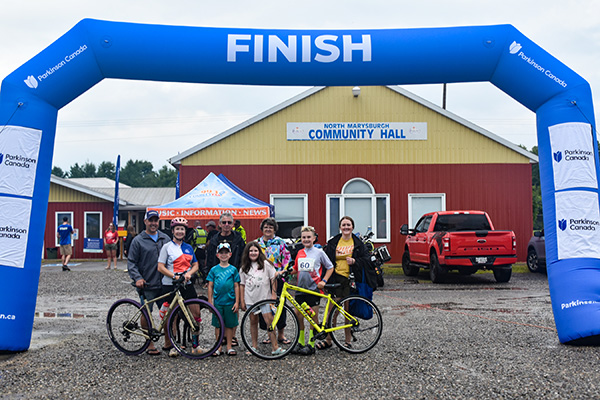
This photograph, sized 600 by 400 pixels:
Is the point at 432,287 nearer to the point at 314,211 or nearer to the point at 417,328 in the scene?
the point at 417,328

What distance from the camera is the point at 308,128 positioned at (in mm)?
23094

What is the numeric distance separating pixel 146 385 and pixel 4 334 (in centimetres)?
250

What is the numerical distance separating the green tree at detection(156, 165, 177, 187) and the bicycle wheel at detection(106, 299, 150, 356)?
106114mm

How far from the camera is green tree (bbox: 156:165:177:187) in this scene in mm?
112806

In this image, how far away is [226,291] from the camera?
7.45 metres

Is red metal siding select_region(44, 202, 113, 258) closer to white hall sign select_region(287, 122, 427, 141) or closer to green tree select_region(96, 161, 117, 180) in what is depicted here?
white hall sign select_region(287, 122, 427, 141)

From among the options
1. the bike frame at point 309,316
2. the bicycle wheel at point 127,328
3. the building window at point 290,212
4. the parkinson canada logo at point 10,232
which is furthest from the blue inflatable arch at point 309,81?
the building window at point 290,212

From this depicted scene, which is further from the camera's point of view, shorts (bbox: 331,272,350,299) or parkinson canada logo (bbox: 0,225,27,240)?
shorts (bbox: 331,272,350,299)

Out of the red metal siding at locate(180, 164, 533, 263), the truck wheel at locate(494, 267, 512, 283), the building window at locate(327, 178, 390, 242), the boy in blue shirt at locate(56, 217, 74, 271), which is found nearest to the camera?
the truck wheel at locate(494, 267, 512, 283)

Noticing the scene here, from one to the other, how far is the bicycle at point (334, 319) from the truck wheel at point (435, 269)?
A: 8558 millimetres

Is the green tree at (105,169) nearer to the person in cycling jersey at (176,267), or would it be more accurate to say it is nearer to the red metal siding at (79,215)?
the red metal siding at (79,215)

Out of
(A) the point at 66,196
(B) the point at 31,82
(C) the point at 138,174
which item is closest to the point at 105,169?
(C) the point at 138,174

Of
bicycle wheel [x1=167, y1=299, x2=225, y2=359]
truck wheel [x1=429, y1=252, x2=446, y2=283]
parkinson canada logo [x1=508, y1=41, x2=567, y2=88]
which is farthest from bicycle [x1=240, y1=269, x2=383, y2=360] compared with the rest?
truck wheel [x1=429, y1=252, x2=446, y2=283]

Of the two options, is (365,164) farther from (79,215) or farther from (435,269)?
(79,215)
